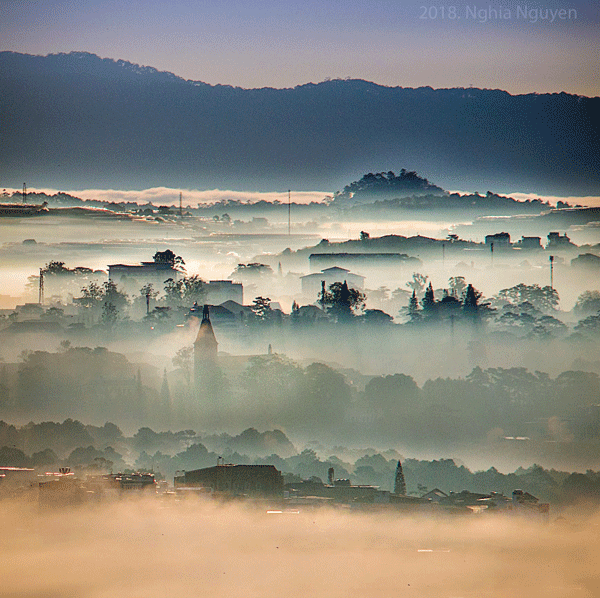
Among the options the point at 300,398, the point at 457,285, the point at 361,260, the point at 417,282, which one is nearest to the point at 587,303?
the point at 457,285

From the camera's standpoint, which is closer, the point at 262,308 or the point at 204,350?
the point at 204,350

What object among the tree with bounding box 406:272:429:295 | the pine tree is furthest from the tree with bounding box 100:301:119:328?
the pine tree

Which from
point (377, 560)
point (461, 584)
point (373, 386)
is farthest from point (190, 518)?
point (373, 386)

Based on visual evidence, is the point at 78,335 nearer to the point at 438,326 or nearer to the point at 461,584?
the point at 438,326

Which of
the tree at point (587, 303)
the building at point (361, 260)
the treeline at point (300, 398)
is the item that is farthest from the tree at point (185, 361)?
the tree at point (587, 303)

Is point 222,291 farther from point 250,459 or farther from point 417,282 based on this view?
point 250,459

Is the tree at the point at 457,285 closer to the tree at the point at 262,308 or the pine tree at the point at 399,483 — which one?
the tree at the point at 262,308

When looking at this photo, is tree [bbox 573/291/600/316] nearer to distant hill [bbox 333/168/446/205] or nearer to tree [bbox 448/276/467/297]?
tree [bbox 448/276/467/297]
